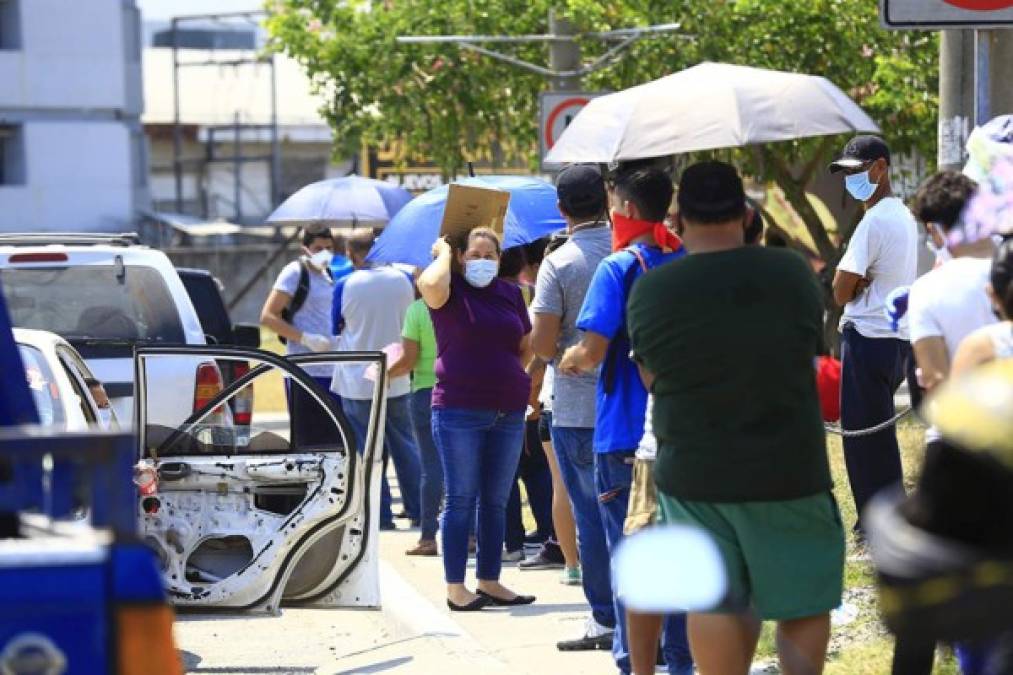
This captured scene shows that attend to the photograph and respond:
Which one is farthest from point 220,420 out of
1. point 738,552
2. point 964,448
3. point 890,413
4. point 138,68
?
point 138,68

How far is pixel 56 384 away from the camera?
8617 mm

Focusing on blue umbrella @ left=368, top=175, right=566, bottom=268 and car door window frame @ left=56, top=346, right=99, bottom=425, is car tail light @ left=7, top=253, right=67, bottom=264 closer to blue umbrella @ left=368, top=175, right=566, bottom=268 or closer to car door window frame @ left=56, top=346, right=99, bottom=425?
blue umbrella @ left=368, top=175, right=566, bottom=268

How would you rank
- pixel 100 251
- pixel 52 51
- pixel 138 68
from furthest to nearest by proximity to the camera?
pixel 138 68 < pixel 52 51 < pixel 100 251

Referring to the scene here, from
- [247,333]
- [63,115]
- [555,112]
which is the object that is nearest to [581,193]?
[247,333]

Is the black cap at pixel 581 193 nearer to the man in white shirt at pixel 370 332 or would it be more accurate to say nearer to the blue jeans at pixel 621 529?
the blue jeans at pixel 621 529

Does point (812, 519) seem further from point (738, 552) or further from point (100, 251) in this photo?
point (100, 251)

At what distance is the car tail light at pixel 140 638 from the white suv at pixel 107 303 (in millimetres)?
7288

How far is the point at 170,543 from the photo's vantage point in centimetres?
870

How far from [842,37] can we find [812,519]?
17.9 metres

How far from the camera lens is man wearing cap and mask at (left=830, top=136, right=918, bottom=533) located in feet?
29.4

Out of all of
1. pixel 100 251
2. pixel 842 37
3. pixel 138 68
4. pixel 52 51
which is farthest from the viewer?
pixel 138 68

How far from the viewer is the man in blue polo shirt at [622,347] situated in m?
6.88

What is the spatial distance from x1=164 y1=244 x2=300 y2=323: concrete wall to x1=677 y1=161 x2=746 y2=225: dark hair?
38.3m

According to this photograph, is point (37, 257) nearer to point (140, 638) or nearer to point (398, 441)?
point (398, 441)
